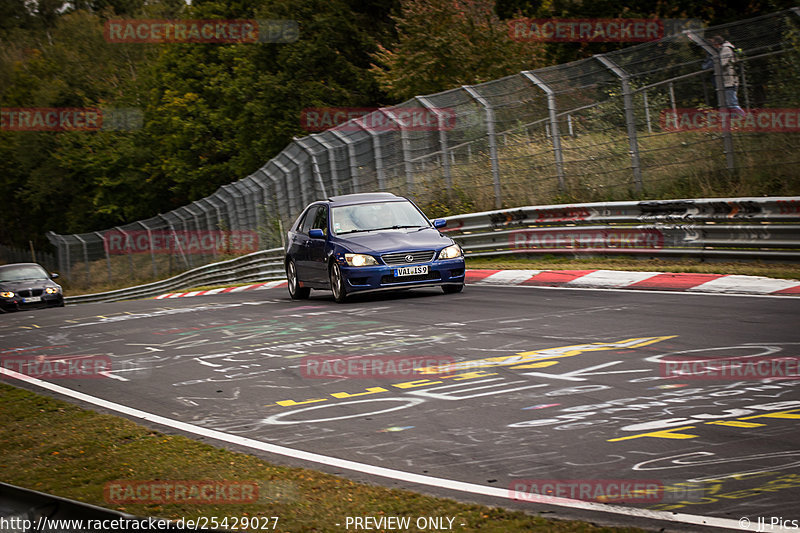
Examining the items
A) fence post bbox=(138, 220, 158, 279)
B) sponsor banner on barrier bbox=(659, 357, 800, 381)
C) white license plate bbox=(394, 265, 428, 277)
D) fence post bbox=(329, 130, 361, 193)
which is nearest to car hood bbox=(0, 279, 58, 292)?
fence post bbox=(329, 130, 361, 193)

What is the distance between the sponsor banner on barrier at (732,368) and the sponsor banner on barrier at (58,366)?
5220 mm

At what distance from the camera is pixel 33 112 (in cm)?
7931

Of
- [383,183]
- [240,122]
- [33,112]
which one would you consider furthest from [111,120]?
[383,183]

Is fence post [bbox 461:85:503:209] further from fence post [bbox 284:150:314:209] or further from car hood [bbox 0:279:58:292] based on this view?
car hood [bbox 0:279:58:292]

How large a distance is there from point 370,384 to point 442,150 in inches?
541

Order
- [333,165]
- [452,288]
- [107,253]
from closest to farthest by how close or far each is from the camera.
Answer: [452,288] < [333,165] < [107,253]

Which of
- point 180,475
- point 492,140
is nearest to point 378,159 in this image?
point 492,140

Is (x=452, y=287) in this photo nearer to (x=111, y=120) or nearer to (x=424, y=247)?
(x=424, y=247)

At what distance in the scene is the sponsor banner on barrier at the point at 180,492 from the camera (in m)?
4.39

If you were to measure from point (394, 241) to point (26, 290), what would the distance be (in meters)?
15.5

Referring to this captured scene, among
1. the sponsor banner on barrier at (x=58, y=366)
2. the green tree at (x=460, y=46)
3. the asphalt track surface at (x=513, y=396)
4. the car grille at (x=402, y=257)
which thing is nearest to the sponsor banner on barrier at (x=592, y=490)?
the asphalt track surface at (x=513, y=396)

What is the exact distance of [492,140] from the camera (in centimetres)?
1873

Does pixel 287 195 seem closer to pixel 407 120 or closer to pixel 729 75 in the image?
pixel 407 120

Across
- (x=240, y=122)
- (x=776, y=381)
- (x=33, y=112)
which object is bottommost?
(x=776, y=381)
